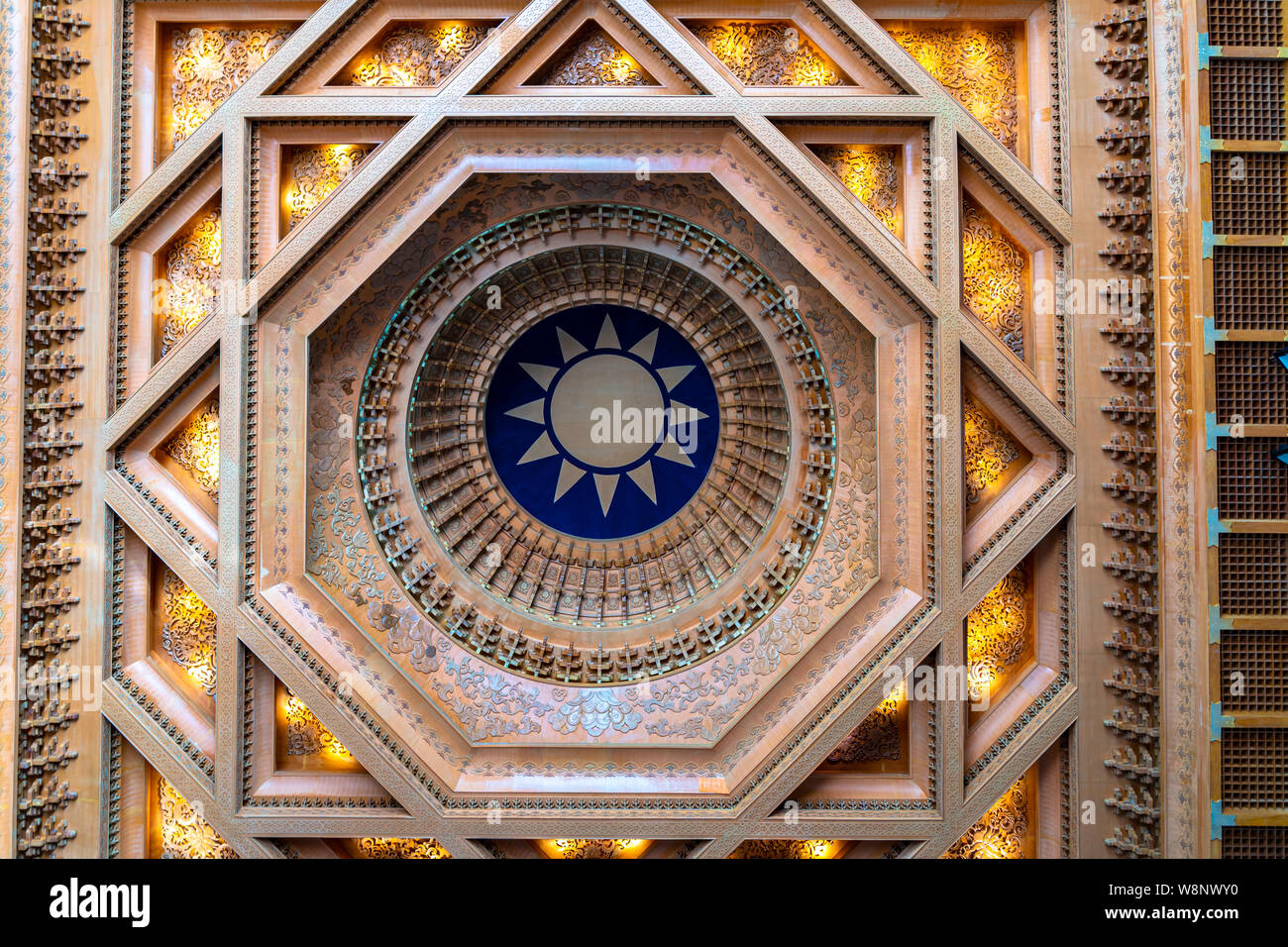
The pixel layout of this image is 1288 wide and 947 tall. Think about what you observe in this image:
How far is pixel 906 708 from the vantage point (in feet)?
21.4

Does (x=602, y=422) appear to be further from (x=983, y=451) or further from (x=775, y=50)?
(x=775, y=50)

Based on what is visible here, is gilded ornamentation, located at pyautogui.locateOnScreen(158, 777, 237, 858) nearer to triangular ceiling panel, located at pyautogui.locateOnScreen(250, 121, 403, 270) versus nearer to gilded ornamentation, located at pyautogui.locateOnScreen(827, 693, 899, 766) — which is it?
triangular ceiling panel, located at pyautogui.locateOnScreen(250, 121, 403, 270)

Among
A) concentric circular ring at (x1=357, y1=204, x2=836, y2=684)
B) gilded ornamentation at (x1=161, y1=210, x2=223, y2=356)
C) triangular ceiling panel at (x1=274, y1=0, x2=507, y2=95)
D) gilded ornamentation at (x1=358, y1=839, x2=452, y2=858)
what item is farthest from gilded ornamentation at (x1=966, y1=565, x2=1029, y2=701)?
gilded ornamentation at (x1=161, y1=210, x2=223, y2=356)

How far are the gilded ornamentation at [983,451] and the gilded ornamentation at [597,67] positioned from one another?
4.22m

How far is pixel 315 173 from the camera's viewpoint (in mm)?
6340

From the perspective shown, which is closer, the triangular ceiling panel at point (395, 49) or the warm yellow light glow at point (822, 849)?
the triangular ceiling panel at point (395, 49)

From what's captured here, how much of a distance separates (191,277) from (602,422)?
4.02 m

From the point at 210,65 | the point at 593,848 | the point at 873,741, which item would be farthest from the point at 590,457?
the point at 210,65

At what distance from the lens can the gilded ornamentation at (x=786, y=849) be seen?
6422mm

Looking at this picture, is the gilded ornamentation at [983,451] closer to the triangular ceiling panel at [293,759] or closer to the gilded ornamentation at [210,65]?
the triangular ceiling panel at [293,759]

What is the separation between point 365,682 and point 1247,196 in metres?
8.57

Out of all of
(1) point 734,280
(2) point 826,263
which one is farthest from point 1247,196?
(1) point 734,280

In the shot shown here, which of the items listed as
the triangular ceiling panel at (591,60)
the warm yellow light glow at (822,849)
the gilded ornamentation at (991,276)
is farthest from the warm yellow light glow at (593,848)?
the triangular ceiling panel at (591,60)

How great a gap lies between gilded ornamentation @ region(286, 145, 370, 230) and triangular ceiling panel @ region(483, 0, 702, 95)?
4.77 feet
